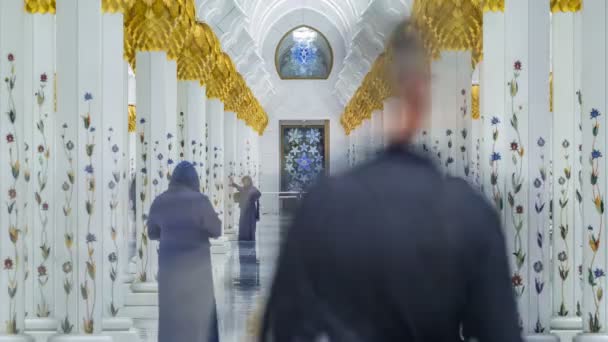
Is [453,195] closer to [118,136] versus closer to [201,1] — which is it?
[118,136]

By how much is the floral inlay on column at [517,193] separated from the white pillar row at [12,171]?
132 inches

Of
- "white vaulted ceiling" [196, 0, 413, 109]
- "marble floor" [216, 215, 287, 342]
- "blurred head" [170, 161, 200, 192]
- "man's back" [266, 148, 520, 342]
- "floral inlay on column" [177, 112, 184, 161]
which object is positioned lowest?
"marble floor" [216, 215, 287, 342]

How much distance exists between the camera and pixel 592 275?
6.58 m

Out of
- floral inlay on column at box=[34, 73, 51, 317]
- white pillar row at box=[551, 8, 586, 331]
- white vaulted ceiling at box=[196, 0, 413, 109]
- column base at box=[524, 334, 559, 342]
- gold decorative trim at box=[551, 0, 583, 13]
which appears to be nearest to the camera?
column base at box=[524, 334, 559, 342]

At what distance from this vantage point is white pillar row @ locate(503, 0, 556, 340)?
23.2 feet

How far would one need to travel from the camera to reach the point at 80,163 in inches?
286

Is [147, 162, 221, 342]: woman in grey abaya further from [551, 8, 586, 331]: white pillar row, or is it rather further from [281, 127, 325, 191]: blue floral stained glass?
[281, 127, 325, 191]: blue floral stained glass

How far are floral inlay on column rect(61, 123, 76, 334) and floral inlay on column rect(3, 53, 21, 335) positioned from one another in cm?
45

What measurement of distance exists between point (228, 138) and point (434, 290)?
70.6 ft

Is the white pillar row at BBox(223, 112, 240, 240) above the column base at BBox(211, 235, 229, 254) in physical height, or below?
above

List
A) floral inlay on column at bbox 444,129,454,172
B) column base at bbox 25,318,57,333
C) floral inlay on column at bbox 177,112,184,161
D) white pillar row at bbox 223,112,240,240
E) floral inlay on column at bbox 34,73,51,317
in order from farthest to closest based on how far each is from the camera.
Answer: white pillar row at bbox 223,112,240,240, floral inlay on column at bbox 177,112,184,161, floral inlay on column at bbox 444,129,454,172, column base at bbox 25,318,57,333, floral inlay on column at bbox 34,73,51,317

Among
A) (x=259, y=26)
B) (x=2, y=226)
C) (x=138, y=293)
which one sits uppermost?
(x=259, y=26)

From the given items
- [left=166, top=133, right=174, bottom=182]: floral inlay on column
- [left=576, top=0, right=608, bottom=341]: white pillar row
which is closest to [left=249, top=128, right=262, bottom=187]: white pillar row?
[left=166, top=133, right=174, bottom=182]: floral inlay on column

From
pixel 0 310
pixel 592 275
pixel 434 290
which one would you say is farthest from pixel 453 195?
pixel 0 310
